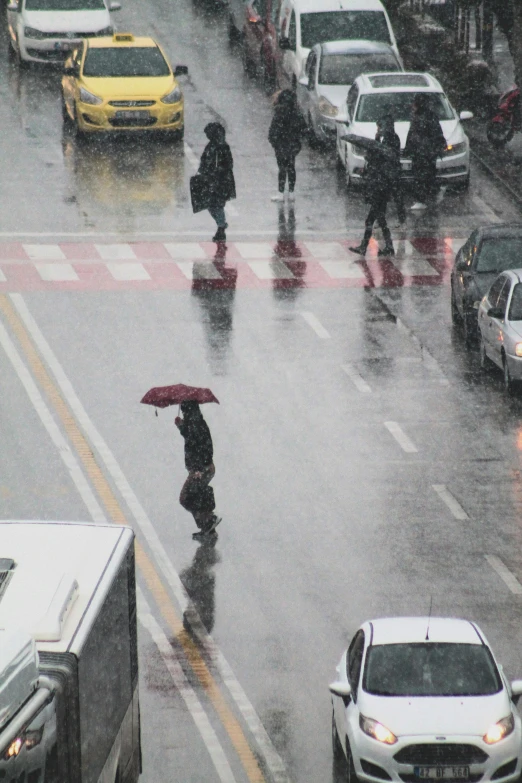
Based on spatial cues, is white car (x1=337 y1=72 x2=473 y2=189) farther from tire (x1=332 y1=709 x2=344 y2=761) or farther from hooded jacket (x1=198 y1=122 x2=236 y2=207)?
tire (x1=332 y1=709 x2=344 y2=761)

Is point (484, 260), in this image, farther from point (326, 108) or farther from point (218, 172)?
point (326, 108)

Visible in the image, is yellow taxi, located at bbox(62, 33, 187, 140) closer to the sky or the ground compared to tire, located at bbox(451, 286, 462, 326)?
closer to the ground

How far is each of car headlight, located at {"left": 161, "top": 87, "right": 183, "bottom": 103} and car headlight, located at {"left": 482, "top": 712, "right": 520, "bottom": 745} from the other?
23147 mm

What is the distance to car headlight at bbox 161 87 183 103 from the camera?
3322 centimetres

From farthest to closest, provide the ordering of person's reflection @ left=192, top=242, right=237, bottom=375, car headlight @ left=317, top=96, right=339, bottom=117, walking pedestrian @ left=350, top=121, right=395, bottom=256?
car headlight @ left=317, top=96, right=339, bottom=117
walking pedestrian @ left=350, top=121, right=395, bottom=256
person's reflection @ left=192, top=242, right=237, bottom=375

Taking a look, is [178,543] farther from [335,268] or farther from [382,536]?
[335,268]

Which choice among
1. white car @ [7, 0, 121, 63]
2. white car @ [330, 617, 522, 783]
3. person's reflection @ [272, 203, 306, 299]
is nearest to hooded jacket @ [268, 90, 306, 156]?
person's reflection @ [272, 203, 306, 299]

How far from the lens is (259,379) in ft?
69.5

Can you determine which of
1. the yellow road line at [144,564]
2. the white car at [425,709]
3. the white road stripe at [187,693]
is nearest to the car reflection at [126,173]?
the yellow road line at [144,564]

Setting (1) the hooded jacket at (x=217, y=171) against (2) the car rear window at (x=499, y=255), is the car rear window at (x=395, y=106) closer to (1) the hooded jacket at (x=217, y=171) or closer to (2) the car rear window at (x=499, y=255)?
(1) the hooded jacket at (x=217, y=171)

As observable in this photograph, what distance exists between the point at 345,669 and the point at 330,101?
21757 mm

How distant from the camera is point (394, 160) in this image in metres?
27.0

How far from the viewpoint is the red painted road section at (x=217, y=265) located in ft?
83.3

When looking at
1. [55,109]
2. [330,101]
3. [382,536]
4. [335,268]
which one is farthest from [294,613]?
A: [55,109]
